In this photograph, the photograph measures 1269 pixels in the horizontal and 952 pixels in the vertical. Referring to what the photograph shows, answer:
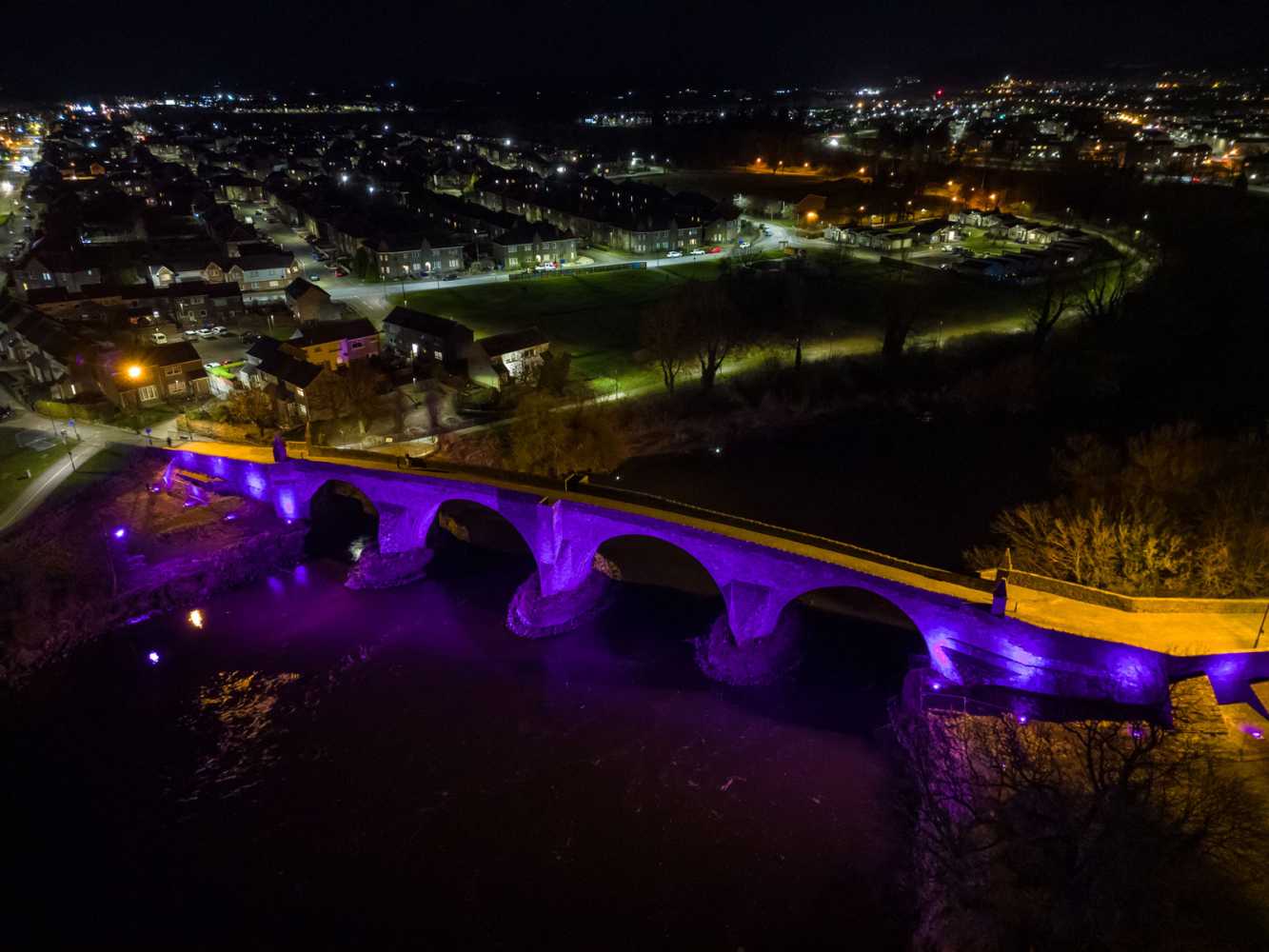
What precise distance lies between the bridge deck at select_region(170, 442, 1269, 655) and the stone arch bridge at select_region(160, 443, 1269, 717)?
38 millimetres

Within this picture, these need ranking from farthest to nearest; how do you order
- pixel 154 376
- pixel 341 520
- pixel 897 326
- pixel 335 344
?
pixel 897 326
pixel 335 344
pixel 154 376
pixel 341 520

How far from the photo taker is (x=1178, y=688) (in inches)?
585

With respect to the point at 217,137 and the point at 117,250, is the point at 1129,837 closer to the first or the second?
the point at 117,250

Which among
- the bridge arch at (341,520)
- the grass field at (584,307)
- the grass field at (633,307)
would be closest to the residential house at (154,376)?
the bridge arch at (341,520)

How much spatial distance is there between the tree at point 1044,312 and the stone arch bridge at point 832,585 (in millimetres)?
23991

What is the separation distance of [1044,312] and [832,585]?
2564 cm

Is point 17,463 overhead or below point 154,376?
below

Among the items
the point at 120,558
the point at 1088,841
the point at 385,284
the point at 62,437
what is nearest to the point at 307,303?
the point at 385,284

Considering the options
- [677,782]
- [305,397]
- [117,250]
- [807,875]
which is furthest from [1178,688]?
[117,250]

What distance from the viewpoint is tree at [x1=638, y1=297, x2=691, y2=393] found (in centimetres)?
3372

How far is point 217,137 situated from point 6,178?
145 ft

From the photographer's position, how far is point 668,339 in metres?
33.6

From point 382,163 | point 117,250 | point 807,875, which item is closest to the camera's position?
point 807,875

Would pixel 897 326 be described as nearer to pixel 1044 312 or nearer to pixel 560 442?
pixel 1044 312
